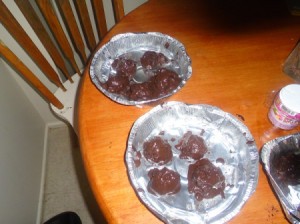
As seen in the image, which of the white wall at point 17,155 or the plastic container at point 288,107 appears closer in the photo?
the plastic container at point 288,107

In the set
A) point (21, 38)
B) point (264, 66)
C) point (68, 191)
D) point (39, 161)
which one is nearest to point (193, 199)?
point (264, 66)

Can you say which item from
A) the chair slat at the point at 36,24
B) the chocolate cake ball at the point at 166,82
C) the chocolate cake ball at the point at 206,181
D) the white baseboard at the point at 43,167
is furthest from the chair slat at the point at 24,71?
the chocolate cake ball at the point at 206,181

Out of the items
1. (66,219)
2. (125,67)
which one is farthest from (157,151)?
(66,219)

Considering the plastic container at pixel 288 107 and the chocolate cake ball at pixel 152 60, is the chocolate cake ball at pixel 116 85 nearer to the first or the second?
the chocolate cake ball at pixel 152 60

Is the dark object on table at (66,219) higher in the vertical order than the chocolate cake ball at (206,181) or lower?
lower

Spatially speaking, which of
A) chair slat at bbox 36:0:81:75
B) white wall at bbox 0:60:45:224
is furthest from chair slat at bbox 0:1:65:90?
white wall at bbox 0:60:45:224

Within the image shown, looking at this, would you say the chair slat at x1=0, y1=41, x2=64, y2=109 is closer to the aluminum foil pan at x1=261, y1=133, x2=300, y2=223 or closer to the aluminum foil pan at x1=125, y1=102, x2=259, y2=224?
the aluminum foil pan at x1=125, y1=102, x2=259, y2=224

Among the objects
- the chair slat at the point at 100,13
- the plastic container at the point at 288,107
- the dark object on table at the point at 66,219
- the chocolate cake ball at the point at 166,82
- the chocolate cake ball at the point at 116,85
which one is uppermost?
the plastic container at the point at 288,107
